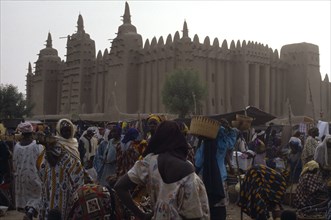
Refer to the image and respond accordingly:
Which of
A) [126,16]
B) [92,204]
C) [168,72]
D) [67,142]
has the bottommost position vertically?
[92,204]

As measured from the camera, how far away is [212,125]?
244 inches

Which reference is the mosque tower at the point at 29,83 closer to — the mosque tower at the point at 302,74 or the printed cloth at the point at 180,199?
the mosque tower at the point at 302,74

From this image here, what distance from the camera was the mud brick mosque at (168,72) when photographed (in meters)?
47.5

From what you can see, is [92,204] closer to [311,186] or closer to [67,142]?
[67,142]

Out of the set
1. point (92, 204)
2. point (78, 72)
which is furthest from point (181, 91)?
point (92, 204)

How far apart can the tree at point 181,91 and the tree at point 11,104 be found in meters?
15.6

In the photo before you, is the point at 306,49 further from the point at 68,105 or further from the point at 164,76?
the point at 68,105

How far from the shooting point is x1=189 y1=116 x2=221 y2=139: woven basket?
20.2ft

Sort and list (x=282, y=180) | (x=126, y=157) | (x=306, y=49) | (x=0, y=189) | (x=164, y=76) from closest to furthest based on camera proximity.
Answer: (x=282, y=180)
(x=126, y=157)
(x=0, y=189)
(x=164, y=76)
(x=306, y=49)

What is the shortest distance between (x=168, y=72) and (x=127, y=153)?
128 ft

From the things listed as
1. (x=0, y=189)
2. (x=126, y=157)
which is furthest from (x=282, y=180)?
(x=0, y=189)

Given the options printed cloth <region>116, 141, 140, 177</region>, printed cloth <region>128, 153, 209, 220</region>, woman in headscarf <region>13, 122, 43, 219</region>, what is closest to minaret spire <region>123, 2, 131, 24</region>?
woman in headscarf <region>13, 122, 43, 219</region>

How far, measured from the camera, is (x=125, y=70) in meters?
48.7

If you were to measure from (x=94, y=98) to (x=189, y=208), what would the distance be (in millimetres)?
53752
